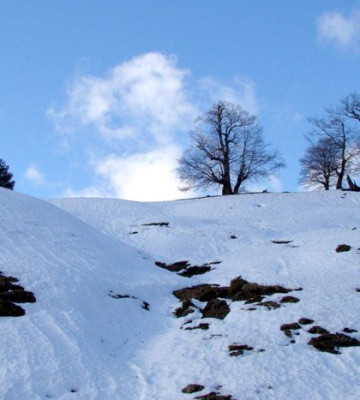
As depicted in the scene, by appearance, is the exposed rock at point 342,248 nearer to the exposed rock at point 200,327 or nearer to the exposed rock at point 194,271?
the exposed rock at point 194,271

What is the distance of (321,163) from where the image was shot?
51.8 meters

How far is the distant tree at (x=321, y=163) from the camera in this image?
164 ft

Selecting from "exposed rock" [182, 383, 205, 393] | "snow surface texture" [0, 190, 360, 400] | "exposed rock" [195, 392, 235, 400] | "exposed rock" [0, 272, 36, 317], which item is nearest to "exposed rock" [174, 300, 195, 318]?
"snow surface texture" [0, 190, 360, 400]

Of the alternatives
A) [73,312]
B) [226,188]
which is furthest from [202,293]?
[226,188]

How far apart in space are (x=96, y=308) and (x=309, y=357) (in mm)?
5492

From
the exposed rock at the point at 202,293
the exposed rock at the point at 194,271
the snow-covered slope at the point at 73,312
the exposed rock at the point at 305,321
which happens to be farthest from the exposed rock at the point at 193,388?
the exposed rock at the point at 194,271

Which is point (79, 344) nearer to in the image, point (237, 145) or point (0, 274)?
point (0, 274)

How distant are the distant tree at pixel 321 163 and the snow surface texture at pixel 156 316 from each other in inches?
1120

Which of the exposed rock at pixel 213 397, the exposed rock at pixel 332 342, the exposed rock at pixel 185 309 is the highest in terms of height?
the exposed rock at pixel 185 309

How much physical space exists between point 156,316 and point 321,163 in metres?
42.3

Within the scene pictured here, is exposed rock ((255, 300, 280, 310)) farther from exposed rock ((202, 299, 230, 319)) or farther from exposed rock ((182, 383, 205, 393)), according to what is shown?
exposed rock ((182, 383, 205, 393))

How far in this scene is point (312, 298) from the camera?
12.9 meters

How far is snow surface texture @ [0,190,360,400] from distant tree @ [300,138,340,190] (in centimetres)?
2844

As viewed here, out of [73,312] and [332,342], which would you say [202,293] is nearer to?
[73,312]
